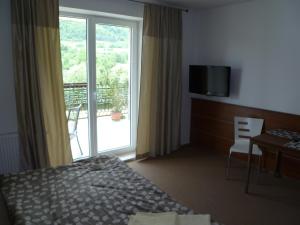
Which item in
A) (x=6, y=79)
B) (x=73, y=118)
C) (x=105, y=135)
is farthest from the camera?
(x=105, y=135)

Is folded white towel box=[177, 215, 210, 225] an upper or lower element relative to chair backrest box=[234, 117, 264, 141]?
lower

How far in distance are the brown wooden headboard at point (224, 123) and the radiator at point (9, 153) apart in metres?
2.95

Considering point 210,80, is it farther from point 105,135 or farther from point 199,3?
point 105,135

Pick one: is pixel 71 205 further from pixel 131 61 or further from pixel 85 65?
pixel 131 61

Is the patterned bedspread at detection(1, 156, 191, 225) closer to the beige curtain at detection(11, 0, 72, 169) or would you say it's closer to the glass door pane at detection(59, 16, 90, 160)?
the beige curtain at detection(11, 0, 72, 169)

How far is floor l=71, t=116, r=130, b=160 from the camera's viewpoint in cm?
391

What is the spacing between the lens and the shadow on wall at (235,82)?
3923 millimetres

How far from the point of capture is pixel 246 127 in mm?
3725

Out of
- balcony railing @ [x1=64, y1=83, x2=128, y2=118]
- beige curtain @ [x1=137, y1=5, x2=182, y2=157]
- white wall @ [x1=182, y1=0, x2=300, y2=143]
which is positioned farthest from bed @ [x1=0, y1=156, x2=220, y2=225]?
white wall @ [x1=182, y1=0, x2=300, y2=143]

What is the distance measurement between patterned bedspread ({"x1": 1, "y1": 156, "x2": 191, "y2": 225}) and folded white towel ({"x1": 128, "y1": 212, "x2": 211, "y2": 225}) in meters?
0.07

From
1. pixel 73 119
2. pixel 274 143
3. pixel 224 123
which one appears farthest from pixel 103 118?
pixel 274 143

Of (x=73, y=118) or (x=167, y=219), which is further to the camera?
(x=73, y=118)

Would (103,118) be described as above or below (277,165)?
above

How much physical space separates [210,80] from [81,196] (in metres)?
2.83
